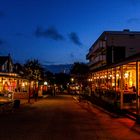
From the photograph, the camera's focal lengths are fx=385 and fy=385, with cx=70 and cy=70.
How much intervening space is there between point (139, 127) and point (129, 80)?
61.3ft

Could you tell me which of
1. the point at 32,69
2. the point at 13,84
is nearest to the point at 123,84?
the point at 13,84

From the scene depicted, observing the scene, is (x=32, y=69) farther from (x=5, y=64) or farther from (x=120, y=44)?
(x=120, y=44)

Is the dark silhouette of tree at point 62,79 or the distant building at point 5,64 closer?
the distant building at point 5,64

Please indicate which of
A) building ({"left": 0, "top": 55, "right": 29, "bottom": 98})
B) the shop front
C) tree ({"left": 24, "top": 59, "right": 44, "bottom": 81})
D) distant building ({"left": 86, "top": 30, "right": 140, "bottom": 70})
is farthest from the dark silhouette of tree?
the shop front

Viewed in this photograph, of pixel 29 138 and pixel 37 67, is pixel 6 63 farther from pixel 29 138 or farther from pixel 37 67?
pixel 29 138

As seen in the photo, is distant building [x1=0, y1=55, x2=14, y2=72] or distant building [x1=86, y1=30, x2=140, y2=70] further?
distant building [x1=0, y1=55, x2=14, y2=72]

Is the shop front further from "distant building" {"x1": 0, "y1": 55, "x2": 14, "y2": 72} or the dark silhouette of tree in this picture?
the dark silhouette of tree

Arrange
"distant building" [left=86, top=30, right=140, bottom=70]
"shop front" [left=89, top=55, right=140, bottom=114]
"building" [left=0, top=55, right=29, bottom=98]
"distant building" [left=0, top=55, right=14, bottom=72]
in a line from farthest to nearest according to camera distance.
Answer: "distant building" [left=0, top=55, right=14, bottom=72], "distant building" [left=86, top=30, right=140, bottom=70], "building" [left=0, top=55, right=29, bottom=98], "shop front" [left=89, top=55, right=140, bottom=114]

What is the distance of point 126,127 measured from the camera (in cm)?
1950

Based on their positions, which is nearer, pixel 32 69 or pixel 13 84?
pixel 13 84

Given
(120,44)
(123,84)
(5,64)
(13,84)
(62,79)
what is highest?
(120,44)

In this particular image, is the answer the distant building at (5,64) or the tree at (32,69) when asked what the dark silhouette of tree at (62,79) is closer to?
the tree at (32,69)

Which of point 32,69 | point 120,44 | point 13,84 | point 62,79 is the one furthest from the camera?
point 62,79

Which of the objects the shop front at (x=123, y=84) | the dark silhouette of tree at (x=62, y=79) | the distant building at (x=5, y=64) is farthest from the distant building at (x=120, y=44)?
the dark silhouette of tree at (x=62, y=79)
